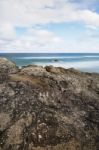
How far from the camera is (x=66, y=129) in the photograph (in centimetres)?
941

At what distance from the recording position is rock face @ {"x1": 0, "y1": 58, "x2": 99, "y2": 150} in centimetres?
912

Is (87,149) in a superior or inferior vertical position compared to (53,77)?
inferior

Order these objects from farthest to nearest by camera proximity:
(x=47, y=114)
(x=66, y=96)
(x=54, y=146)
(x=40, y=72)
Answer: (x=40, y=72)
(x=66, y=96)
(x=47, y=114)
(x=54, y=146)

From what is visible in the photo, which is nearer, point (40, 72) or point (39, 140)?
point (39, 140)

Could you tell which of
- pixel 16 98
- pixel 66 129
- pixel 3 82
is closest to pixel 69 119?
pixel 66 129

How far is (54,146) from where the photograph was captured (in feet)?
29.7

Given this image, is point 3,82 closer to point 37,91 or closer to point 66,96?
point 37,91

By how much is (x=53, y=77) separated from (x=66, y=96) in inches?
38.8

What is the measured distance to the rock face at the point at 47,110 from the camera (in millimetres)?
9125

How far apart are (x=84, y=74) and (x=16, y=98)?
318 centimetres

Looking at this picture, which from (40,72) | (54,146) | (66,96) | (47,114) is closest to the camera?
(54,146)

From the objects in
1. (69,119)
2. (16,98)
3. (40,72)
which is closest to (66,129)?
(69,119)

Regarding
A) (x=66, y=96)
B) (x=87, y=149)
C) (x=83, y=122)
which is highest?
(x=66, y=96)

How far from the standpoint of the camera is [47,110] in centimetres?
980
